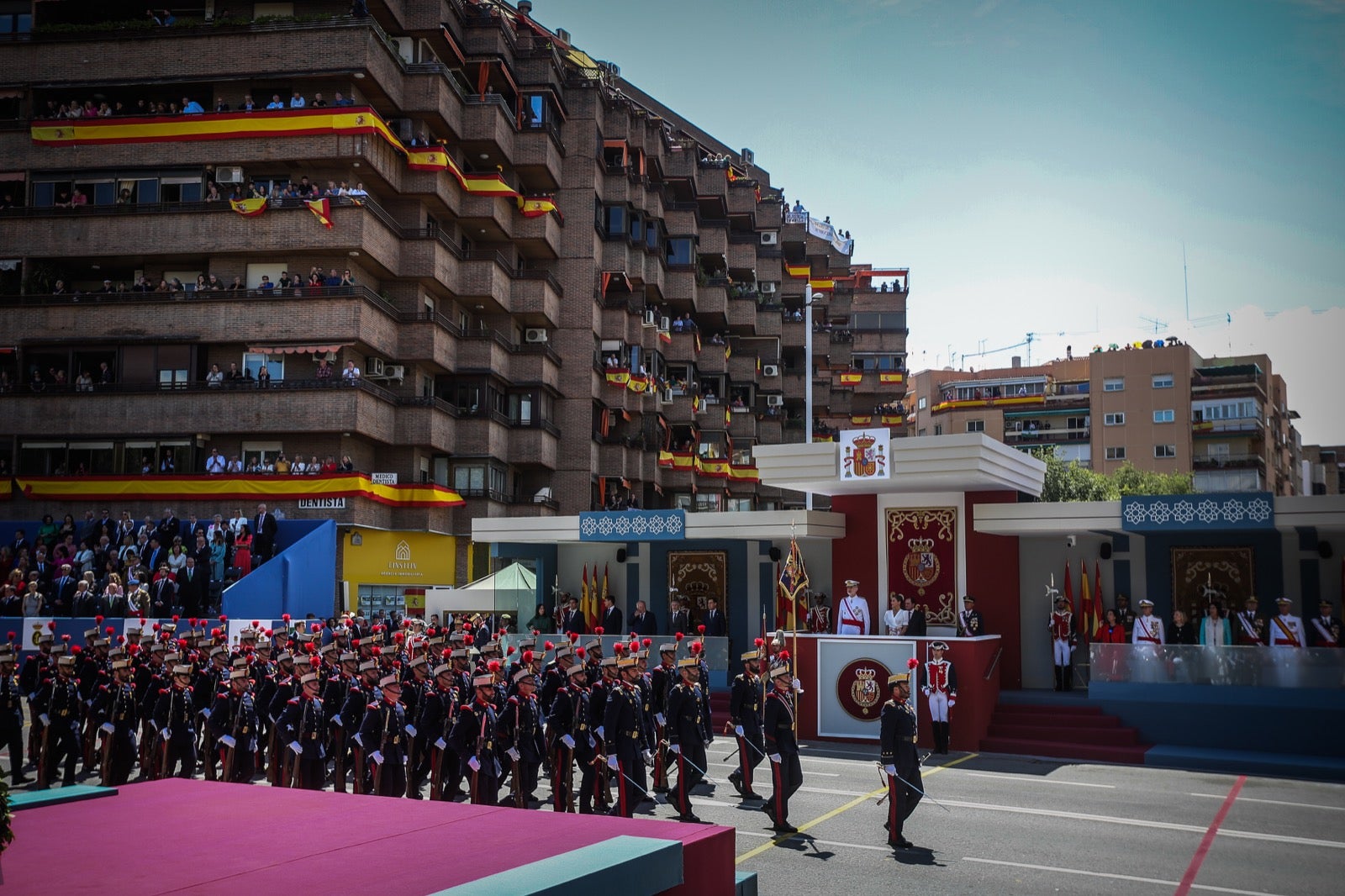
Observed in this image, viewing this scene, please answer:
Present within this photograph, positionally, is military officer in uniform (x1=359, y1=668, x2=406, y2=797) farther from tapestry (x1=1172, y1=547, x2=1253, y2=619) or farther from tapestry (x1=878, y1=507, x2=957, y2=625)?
tapestry (x1=1172, y1=547, x2=1253, y2=619)

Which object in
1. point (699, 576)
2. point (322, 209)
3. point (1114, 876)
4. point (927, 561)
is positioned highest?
point (322, 209)

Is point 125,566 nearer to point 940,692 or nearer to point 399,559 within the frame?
point 399,559

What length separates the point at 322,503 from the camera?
41156mm

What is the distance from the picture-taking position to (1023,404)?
300 ft

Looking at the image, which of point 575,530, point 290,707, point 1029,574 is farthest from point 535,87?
point 290,707

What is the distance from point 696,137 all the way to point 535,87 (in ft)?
104

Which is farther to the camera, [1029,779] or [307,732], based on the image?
[1029,779]

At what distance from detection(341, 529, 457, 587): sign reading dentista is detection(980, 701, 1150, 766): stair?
25.4m

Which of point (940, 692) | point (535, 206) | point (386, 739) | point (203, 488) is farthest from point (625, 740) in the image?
point (535, 206)

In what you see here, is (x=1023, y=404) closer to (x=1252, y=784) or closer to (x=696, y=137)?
(x=696, y=137)

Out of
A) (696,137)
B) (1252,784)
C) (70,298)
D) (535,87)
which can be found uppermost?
(696,137)

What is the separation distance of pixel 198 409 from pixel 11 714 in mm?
24970

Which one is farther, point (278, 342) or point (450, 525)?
point (450, 525)

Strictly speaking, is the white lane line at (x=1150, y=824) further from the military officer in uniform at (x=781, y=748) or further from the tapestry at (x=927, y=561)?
the tapestry at (x=927, y=561)
